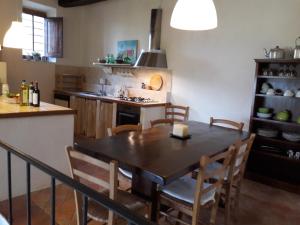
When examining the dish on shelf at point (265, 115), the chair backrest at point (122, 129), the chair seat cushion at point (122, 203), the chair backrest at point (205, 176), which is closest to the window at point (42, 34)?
the chair backrest at point (122, 129)

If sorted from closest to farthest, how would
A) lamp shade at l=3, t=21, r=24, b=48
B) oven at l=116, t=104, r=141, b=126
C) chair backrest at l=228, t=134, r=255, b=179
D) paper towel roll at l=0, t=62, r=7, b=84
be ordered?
chair backrest at l=228, t=134, r=255, b=179 → lamp shade at l=3, t=21, r=24, b=48 → oven at l=116, t=104, r=141, b=126 → paper towel roll at l=0, t=62, r=7, b=84

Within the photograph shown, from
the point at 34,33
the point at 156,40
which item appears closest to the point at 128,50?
the point at 156,40

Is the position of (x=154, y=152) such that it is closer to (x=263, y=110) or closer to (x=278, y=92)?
(x=263, y=110)

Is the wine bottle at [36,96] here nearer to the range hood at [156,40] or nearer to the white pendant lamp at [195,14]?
the white pendant lamp at [195,14]

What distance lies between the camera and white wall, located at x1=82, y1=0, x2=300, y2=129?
333cm

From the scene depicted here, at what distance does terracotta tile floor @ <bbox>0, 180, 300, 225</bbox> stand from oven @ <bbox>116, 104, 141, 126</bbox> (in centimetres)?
157

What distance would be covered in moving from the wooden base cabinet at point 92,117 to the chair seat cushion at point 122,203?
2582 millimetres

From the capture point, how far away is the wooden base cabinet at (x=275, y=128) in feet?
10.3

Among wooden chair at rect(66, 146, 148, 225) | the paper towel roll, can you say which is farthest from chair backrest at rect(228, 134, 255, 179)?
the paper towel roll

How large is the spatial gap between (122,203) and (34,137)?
134 centimetres

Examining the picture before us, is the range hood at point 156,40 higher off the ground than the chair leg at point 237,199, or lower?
higher

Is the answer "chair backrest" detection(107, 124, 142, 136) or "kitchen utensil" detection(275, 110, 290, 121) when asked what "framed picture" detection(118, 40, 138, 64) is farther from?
"kitchen utensil" detection(275, 110, 290, 121)

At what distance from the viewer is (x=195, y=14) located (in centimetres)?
196

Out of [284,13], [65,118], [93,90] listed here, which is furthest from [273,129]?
[93,90]
